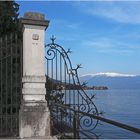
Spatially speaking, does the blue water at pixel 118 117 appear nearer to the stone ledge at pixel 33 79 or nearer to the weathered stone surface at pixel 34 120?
the weathered stone surface at pixel 34 120

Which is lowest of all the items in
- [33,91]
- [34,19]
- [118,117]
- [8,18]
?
[118,117]

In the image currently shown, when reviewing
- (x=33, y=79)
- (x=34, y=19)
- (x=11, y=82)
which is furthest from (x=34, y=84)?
(x=34, y=19)

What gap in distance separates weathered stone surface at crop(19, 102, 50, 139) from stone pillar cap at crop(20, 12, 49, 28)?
1.81 meters

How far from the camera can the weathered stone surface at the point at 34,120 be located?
9.55m

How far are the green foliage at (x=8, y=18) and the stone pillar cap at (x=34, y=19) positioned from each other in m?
4.00

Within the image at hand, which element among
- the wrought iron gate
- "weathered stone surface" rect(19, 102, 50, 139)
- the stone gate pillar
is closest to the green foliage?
the wrought iron gate

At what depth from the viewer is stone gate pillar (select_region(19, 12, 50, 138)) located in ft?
31.5

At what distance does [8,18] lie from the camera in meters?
14.6

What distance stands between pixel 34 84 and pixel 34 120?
31.4 inches

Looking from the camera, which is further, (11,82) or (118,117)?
(118,117)

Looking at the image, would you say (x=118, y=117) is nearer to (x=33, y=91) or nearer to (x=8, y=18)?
(x=8, y=18)

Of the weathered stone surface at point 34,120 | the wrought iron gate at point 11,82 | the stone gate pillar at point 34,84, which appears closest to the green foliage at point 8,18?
the wrought iron gate at point 11,82

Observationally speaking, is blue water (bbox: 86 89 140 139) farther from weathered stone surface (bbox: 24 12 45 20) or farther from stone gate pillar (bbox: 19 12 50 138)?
weathered stone surface (bbox: 24 12 45 20)

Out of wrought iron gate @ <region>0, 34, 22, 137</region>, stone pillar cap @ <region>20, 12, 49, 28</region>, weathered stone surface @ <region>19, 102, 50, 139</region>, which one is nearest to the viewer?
weathered stone surface @ <region>19, 102, 50, 139</region>
